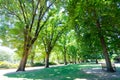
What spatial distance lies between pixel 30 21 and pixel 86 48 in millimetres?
11125

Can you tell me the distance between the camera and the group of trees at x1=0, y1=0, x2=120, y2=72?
12.2 metres

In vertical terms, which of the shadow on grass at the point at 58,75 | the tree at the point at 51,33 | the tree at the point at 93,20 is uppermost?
the tree at the point at 51,33

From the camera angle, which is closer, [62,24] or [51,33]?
[62,24]

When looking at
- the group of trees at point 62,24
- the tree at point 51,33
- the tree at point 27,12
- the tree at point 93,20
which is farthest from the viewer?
the tree at point 51,33

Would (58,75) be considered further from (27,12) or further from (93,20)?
(27,12)

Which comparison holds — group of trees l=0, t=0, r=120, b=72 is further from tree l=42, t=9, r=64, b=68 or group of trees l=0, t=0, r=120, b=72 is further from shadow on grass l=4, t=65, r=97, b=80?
shadow on grass l=4, t=65, r=97, b=80

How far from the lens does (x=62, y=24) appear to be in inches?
1427

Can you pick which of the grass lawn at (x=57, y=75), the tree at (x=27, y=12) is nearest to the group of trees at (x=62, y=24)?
the tree at (x=27, y=12)

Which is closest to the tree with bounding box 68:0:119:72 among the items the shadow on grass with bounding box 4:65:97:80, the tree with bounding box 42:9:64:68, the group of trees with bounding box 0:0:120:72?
the group of trees with bounding box 0:0:120:72

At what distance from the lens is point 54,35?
1476 inches

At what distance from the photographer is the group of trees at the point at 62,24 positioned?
1223 centimetres

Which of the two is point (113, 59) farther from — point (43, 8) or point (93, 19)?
point (93, 19)

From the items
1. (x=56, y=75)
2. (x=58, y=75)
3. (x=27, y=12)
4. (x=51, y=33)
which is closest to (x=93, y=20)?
(x=58, y=75)

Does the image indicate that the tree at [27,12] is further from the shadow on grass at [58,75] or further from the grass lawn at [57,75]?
the shadow on grass at [58,75]
